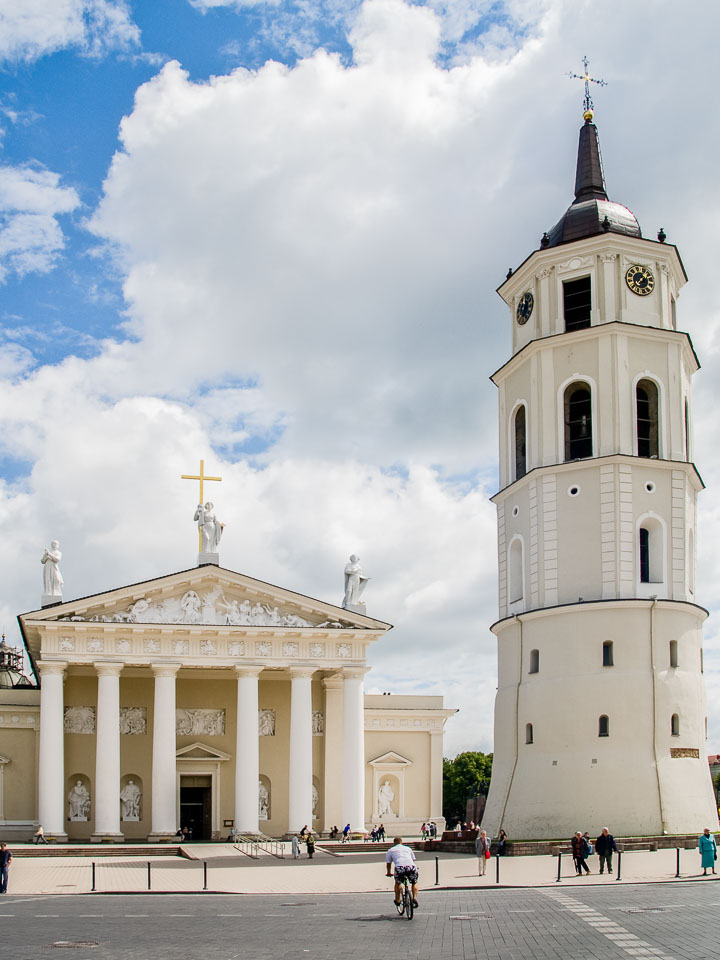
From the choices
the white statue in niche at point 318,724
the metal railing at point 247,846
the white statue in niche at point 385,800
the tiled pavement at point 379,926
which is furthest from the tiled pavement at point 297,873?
the white statue in niche at point 385,800

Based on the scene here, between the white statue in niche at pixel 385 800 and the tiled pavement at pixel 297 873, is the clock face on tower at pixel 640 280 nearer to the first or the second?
the tiled pavement at pixel 297 873

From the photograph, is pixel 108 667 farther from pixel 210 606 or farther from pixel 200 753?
pixel 200 753

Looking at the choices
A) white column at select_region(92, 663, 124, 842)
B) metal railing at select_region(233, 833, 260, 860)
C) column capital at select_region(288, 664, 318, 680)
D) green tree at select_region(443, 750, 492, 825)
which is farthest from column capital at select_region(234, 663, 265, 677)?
green tree at select_region(443, 750, 492, 825)

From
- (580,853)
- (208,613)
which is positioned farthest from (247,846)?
(580,853)

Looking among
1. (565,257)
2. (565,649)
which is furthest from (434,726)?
(565,257)

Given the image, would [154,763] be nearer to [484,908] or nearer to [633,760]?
[633,760]

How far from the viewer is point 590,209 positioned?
5028cm

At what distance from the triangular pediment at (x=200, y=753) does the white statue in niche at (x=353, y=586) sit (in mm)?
8831

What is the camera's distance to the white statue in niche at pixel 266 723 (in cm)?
5603

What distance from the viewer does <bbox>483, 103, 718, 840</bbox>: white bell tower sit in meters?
43.2

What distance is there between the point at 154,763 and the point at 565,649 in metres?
17.8

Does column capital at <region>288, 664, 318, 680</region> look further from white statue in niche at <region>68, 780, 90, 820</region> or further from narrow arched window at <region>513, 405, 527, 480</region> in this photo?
narrow arched window at <region>513, 405, 527, 480</region>

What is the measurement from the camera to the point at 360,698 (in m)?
52.8

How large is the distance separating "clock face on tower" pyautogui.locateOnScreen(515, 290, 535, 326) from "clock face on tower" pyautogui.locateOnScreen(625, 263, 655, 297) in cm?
413
